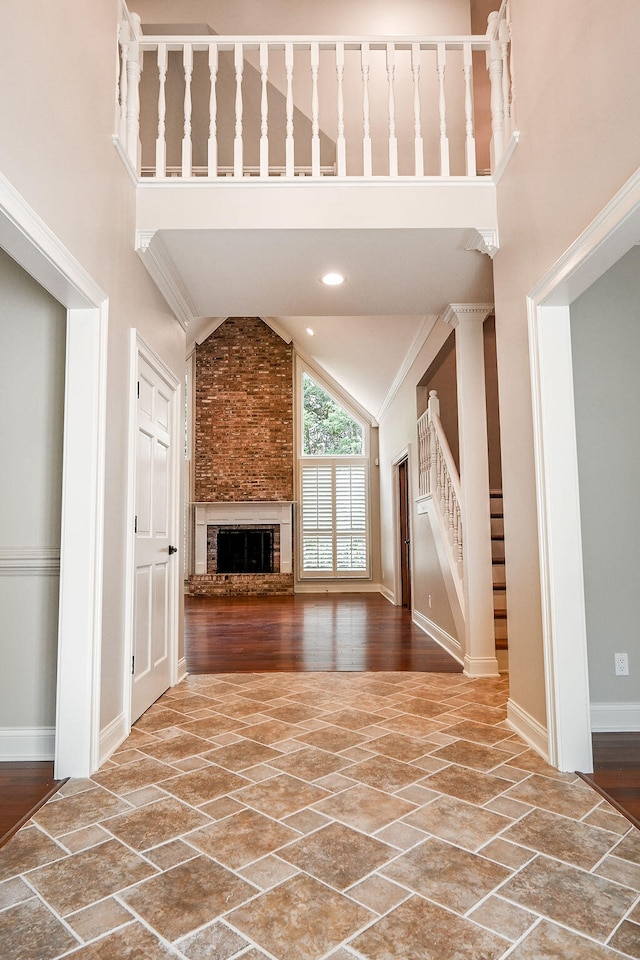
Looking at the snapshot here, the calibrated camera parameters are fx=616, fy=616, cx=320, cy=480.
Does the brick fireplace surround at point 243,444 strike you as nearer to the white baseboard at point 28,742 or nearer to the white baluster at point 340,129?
the white baluster at point 340,129

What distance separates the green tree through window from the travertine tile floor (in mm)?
8002

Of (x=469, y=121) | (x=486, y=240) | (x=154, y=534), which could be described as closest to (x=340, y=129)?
(x=469, y=121)

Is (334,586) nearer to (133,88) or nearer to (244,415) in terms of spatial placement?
(244,415)

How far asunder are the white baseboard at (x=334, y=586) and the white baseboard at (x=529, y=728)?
7.27m

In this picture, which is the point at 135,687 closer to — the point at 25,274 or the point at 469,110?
the point at 25,274

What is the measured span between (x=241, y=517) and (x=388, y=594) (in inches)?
115

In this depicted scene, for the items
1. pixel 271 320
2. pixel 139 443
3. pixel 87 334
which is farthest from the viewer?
pixel 271 320

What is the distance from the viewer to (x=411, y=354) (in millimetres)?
6586

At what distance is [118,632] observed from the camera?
297 centimetres

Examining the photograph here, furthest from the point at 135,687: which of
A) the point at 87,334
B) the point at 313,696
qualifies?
the point at 87,334

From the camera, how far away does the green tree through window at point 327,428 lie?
10.9 metres

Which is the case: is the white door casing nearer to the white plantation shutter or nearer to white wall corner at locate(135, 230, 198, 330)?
white wall corner at locate(135, 230, 198, 330)

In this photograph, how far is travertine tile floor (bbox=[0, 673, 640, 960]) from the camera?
1.49 meters

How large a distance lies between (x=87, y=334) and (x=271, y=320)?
8.37 metres
